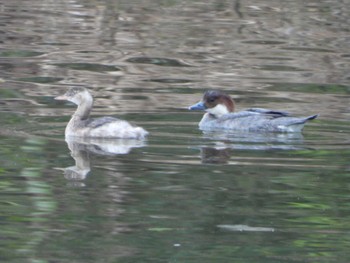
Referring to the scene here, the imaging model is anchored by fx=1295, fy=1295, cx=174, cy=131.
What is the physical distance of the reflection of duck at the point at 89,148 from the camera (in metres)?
10.2

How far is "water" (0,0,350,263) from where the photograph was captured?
7.89m

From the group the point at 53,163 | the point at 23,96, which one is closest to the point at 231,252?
the point at 53,163

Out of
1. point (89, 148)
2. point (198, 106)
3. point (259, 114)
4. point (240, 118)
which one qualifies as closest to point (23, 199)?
point (89, 148)

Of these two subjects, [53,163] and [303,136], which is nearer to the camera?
[53,163]

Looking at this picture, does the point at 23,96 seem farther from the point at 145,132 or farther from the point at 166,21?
the point at 166,21

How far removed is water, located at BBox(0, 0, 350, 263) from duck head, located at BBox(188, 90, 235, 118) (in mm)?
244

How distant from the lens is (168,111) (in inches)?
515

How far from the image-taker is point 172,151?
10.8 metres

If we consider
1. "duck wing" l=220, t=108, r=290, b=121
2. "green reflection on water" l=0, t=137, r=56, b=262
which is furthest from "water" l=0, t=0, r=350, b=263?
"duck wing" l=220, t=108, r=290, b=121

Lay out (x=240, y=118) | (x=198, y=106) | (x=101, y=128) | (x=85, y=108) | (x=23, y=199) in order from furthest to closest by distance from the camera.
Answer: (x=198, y=106) → (x=240, y=118) → (x=85, y=108) → (x=101, y=128) → (x=23, y=199)

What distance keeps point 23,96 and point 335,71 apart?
4.63 m

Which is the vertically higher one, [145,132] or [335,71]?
[145,132]

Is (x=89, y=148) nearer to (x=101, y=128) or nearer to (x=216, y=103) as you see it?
(x=101, y=128)

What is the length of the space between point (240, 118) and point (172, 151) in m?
1.90
